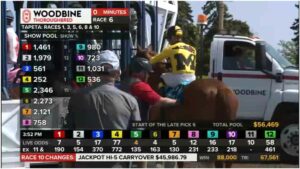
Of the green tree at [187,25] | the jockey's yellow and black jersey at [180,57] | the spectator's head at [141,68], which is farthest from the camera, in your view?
the jockey's yellow and black jersey at [180,57]

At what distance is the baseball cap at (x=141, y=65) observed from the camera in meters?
6.21

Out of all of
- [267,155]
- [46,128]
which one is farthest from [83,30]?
[267,155]

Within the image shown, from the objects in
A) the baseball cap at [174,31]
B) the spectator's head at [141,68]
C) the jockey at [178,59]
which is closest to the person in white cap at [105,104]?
the spectator's head at [141,68]

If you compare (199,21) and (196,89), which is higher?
(199,21)

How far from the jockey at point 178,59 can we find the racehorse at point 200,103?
0.25 ft

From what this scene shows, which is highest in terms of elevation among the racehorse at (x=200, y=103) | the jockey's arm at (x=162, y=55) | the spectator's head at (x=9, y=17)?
the spectator's head at (x=9, y=17)

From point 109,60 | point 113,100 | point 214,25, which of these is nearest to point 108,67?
point 109,60

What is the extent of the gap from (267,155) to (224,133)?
1.64ft

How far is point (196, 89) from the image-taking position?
6504mm

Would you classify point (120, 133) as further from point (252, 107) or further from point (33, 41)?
point (252, 107)

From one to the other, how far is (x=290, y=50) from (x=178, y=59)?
1.17 meters

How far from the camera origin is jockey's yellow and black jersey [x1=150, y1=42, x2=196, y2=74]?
21.1ft

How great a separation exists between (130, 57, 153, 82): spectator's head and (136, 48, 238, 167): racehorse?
2.1 inches

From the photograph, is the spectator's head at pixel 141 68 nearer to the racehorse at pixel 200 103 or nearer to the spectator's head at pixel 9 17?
the racehorse at pixel 200 103
